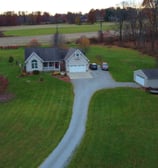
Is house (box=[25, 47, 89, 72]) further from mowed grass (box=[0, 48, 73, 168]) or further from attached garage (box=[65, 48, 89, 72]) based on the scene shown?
mowed grass (box=[0, 48, 73, 168])

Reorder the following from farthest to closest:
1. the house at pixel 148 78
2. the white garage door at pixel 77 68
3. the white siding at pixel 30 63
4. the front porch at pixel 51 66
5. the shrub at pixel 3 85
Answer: the front porch at pixel 51 66
the white garage door at pixel 77 68
the white siding at pixel 30 63
the house at pixel 148 78
the shrub at pixel 3 85

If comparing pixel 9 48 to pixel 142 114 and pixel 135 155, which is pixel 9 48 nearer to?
pixel 142 114

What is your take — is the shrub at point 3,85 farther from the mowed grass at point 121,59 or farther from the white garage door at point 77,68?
the mowed grass at point 121,59

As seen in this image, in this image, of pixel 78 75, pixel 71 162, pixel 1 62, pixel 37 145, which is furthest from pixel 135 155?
pixel 1 62

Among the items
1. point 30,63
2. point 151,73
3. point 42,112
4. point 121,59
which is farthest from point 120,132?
point 121,59

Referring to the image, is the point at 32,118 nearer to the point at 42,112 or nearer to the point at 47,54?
the point at 42,112

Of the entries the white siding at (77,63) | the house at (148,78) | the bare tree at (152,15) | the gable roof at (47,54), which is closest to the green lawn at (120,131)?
the house at (148,78)

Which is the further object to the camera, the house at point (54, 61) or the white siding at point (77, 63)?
the white siding at point (77, 63)
